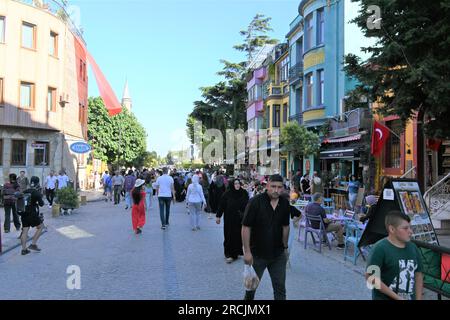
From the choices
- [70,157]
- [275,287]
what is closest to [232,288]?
[275,287]

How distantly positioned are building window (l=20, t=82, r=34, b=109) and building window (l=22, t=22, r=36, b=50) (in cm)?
223

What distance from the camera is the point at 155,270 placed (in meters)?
8.01

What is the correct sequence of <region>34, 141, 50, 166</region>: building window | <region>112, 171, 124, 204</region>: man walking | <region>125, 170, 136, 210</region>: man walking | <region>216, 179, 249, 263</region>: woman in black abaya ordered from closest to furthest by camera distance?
<region>216, 179, 249, 263</region>: woman in black abaya
<region>125, 170, 136, 210</region>: man walking
<region>112, 171, 124, 204</region>: man walking
<region>34, 141, 50, 166</region>: building window

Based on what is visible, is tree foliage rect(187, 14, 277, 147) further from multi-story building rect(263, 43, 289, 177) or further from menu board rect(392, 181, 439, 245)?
menu board rect(392, 181, 439, 245)

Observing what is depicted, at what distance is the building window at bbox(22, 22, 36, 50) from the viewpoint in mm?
27125

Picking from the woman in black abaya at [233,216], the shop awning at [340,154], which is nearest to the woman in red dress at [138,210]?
the woman in black abaya at [233,216]

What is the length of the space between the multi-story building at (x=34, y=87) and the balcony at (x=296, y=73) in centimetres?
1466

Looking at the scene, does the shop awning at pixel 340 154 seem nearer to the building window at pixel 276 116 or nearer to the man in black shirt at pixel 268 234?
the building window at pixel 276 116

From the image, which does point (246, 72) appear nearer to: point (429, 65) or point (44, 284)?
point (429, 65)

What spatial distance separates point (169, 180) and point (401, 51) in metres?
7.07

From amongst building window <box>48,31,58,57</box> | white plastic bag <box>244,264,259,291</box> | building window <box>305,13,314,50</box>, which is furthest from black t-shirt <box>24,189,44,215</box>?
building window <box>48,31,58,57</box>

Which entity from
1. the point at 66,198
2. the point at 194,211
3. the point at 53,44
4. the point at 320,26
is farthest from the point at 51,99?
the point at 194,211

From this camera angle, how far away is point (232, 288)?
6816 millimetres

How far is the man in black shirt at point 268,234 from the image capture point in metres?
5.03
